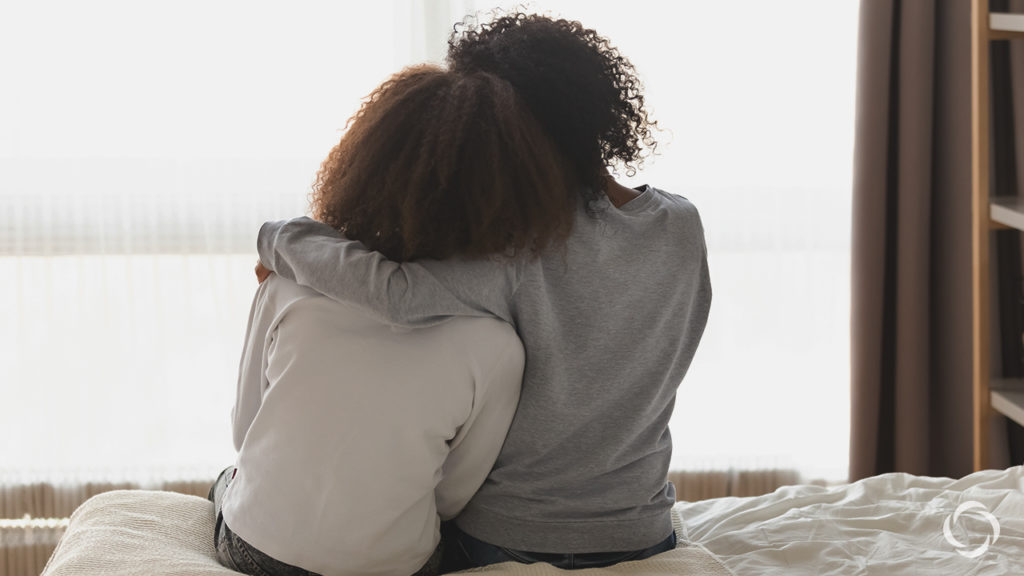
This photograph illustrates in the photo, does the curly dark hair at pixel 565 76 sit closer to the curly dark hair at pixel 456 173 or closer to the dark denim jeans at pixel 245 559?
the curly dark hair at pixel 456 173

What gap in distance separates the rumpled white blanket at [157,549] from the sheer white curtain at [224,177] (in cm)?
104

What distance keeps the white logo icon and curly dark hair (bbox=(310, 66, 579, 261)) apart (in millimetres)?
618

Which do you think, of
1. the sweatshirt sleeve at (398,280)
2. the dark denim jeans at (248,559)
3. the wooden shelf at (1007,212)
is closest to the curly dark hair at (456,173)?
the sweatshirt sleeve at (398,280)

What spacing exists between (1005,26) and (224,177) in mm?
1581

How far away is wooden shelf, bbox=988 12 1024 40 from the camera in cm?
196

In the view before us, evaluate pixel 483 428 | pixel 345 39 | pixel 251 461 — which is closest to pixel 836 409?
pixel 345 39

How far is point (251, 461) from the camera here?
1227mm

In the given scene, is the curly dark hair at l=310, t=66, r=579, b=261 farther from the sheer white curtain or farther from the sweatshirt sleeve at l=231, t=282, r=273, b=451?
the sheer white curtain

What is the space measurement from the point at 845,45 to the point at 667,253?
138 centimetres

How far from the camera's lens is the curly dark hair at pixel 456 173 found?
3.83 ft

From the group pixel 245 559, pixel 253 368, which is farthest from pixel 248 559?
pixel 253 368

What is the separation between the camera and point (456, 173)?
3.84 feet

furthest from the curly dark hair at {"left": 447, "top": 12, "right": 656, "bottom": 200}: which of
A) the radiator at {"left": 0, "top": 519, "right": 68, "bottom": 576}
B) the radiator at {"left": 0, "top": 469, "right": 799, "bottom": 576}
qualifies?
the radiator at {"left": 0, "top": 519, "right": 68, "bottom": 576}

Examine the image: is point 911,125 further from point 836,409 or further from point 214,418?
point 214,418
